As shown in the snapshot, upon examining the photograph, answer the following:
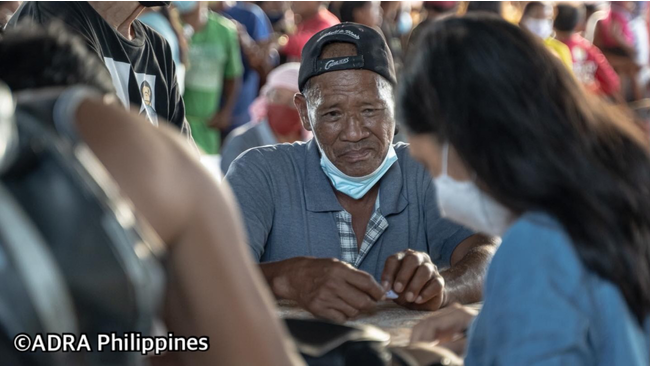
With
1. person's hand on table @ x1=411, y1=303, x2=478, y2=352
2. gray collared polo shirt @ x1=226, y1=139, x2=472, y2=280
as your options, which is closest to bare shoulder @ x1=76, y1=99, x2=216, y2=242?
person's hand on table @ x1=411, y1=303, x2=478, y2=352

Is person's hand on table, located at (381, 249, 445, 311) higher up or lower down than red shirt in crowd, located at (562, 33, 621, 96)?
higher up

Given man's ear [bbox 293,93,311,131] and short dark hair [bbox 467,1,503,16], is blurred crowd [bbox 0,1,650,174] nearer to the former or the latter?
short dark hair [bbox 467,1,503,16]

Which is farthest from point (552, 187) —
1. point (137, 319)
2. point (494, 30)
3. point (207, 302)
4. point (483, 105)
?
point (137, 319)

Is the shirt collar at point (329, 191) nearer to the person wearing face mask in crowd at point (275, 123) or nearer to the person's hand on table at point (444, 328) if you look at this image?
the person's hand on table at point (444, 328)

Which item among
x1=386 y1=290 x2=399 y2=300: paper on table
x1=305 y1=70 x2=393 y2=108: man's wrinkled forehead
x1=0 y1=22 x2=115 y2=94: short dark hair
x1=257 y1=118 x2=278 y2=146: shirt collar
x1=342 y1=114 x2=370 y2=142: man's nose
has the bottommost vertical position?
x1=257 y1=118 x2=278 y2=146: shirt collar

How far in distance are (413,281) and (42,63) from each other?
1324 millimetres

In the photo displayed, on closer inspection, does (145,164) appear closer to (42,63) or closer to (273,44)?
(42,63)

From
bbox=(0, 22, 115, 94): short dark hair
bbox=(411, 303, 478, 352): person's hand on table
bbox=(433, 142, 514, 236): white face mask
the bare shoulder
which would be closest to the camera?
the bare shoulder

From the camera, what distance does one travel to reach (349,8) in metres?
8.00

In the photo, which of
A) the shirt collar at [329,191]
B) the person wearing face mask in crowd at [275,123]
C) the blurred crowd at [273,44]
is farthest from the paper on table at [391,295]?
the blurred crowd at [273,44]

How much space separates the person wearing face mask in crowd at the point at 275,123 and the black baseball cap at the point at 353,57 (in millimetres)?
2160

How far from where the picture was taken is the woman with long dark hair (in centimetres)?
149

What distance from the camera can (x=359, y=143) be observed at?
2.96m

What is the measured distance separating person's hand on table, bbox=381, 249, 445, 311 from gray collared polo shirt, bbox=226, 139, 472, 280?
48cm
